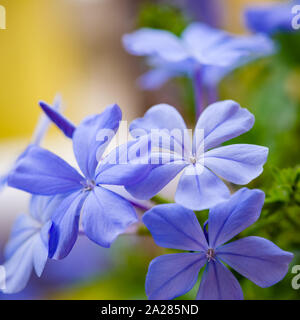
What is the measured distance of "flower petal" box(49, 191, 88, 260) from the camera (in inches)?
12.2

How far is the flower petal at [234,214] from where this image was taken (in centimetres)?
29

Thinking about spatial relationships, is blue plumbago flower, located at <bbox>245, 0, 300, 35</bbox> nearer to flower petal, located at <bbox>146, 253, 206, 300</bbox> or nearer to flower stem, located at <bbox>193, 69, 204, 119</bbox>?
flower stem, located at <bbox>193, 69, 204, 119</bbox>

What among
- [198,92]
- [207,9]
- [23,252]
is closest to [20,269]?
[23,252]

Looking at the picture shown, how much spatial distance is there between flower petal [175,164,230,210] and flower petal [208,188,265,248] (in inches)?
0.5

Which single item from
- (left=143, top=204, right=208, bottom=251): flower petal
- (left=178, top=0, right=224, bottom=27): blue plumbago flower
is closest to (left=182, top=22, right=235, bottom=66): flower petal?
(left=143, top=204, right=208, bottom=251): flower petal

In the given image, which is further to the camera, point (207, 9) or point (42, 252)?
point (207, 9)

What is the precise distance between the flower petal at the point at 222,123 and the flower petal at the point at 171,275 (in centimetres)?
9

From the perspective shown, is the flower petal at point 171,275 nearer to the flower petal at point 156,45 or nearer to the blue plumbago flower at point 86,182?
the blue plumbago flower at point 86,182

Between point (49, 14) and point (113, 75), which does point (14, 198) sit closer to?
point (113, 75)

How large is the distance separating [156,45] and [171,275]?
0.29 m

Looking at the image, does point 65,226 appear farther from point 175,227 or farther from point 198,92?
point 198,92

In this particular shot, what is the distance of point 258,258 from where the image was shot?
1.00 feet

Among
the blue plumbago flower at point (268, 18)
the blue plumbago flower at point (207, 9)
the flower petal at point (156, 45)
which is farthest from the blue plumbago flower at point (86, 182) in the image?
the blue plumbago flower at point (207, 9)

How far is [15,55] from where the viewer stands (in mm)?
1243
